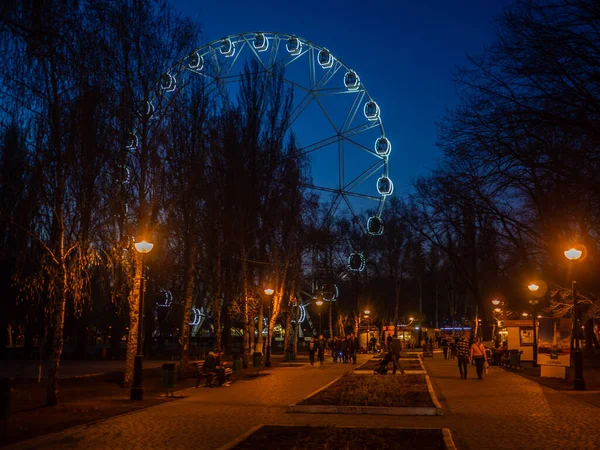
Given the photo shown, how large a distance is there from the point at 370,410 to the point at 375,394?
276cm

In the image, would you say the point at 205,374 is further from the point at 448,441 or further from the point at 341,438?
the point at 448,441

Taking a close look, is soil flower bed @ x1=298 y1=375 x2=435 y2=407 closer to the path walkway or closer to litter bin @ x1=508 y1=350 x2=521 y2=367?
the path walkway

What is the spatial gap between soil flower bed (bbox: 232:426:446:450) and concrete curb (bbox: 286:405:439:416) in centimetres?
305

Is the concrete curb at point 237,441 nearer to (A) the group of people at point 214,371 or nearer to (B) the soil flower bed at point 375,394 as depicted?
(B) the soil flower bed at point 375,394

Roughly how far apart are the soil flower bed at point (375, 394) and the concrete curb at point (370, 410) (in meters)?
0.80

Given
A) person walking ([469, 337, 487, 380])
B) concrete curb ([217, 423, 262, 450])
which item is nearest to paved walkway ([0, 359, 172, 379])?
person walking ([469, 337, 487, 380])

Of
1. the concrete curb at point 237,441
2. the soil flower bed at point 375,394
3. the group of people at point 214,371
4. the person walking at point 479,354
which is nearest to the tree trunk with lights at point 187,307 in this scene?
the group of people at point 214,371

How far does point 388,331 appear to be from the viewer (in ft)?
189

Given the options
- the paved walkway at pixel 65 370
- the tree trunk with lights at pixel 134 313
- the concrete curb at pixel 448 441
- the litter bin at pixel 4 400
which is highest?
the tree trunk with lights at pixel 134 313

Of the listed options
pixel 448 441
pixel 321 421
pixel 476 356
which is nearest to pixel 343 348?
pixel 476 356

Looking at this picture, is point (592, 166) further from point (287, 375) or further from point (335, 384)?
point (287, 375)

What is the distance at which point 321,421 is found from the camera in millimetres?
14367

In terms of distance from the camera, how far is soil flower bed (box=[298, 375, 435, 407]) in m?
17.2

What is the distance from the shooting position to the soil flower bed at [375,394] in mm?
17188
